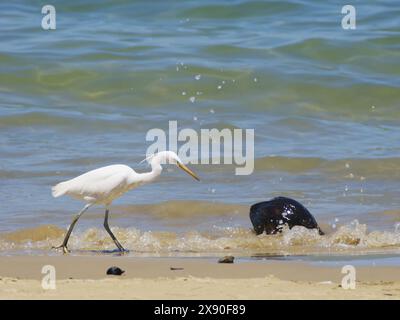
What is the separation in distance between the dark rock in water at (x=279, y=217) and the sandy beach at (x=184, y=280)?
4.75 ft

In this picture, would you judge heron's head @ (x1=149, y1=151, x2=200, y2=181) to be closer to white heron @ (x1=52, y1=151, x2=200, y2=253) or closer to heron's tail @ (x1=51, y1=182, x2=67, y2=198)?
white heron @ (x1=52, y1=151, x2=200, y2=253)

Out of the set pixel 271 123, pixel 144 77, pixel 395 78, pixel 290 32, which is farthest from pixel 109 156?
pixel 290 32

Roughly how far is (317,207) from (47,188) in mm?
2766

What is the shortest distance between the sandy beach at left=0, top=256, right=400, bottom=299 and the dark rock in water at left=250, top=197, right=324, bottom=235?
145cm

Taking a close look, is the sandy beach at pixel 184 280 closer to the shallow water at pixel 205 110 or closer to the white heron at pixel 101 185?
the white heron at pixel 101 185

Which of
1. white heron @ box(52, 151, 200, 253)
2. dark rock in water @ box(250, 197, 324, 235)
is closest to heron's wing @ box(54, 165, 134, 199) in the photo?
white heron @ box(52, 151, 200, 253)

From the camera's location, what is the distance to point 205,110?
13.6 metres

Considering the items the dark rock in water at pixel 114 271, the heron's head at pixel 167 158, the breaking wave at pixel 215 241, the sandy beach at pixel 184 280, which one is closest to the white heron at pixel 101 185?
the heron's head at pixel 167 158

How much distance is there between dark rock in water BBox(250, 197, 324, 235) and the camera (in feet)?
27.6

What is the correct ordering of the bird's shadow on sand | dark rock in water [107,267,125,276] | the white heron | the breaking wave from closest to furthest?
dark rock in water [107,267,125,276]
the bird's shadow on sand
the breaking wave
the white heron

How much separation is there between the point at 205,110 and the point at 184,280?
7.74 m
